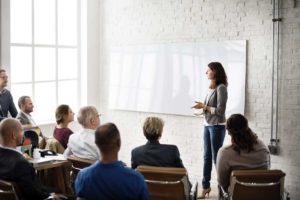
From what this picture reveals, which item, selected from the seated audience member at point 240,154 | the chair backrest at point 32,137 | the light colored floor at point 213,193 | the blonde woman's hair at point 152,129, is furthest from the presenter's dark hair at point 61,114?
the light colored floor at point 213,193

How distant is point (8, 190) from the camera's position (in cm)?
296

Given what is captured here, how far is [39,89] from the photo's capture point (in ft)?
22.3

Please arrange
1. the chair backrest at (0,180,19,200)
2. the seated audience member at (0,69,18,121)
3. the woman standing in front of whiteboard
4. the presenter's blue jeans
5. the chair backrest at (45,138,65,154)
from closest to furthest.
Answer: the chair backrest at (0,180,19,200) < the chair backrest at (45,138,65,154) < the woman standing in front of whiteboard < the presenter's blue jeans < the seated audience member at (0,69,18,121)

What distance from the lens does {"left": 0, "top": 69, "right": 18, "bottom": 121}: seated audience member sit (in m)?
5.47

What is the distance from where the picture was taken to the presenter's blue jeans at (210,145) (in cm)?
533

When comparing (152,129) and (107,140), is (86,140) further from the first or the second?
(107,140)

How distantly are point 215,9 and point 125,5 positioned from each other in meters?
1.85

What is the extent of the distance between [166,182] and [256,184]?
724 mm

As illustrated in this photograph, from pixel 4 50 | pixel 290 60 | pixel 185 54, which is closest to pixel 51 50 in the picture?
pixel 4 50

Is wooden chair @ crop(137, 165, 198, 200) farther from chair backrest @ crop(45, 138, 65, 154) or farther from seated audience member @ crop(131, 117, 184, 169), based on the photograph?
chair backrest @ crop(45, 138, 65, 154)

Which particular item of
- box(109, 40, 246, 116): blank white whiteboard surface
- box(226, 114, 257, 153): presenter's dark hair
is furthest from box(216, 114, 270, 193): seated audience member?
box(109, 40, 246, 116): blank white whiteboard surface

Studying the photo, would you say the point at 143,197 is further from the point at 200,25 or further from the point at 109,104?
the point at 109,104

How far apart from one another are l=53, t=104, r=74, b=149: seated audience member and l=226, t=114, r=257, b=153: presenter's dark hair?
186 centimetres

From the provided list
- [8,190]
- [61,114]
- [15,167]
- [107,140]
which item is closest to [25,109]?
[61,114]
